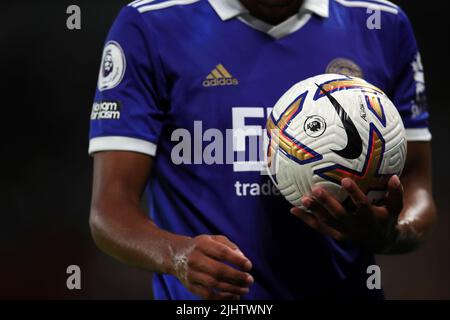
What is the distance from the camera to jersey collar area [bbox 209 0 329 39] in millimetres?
1396

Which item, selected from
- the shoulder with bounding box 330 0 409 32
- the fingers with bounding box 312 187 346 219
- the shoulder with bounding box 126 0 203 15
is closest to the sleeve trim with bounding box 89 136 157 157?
the shoulder with bounding box 126 0 203 15

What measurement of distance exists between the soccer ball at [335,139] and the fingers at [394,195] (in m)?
0.02

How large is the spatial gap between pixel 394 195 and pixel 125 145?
1.68 feet

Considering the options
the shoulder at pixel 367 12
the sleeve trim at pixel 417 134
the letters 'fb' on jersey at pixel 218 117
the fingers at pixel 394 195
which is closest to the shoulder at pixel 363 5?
the shoulder at pixel 367 12

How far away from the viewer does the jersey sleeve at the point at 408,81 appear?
148cm

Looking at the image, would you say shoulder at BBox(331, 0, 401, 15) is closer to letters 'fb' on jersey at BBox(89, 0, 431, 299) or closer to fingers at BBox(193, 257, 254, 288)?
letters 'fb' on jersey at BBox(89, 0, 431, 299)

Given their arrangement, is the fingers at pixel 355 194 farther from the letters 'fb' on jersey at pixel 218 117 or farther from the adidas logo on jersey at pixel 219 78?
the adidas logo on jersey at pixel 219 78

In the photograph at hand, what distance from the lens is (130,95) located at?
1346 mm

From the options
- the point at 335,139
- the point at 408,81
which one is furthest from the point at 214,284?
the point at 408,81

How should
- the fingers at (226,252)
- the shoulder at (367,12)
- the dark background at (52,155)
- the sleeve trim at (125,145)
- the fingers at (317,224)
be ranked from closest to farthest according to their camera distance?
the fingers at (226,252) < the fingers at (317,224) < the sleeve trim at (125,145) < the shoulder at (367,12) < the dark background at (52,155)

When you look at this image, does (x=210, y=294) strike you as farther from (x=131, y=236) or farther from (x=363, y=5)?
(x=363, y=5)

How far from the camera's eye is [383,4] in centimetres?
148

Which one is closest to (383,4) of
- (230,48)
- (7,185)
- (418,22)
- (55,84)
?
(230,48)
